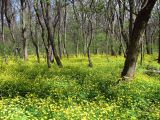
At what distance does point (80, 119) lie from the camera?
9.48 m

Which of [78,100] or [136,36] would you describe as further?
[136,36]

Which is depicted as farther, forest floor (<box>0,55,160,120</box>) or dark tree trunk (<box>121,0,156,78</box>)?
dark tree trunk (<box>121,0,156,78</box>)

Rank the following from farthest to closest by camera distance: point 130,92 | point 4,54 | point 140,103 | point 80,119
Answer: point 4,54
point 130,92
point 140,103
point 80,119

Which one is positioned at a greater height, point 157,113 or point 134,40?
point 134,40

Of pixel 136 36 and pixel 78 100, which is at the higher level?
pixel 136 36

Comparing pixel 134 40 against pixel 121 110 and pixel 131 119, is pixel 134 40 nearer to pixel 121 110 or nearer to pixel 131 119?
pixel 121 110

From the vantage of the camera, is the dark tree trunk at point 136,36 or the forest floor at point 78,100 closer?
the forest floor at point 78,100

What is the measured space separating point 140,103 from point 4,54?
20.5 meters

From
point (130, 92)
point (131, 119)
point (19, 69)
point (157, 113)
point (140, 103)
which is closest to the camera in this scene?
point (131, 119)

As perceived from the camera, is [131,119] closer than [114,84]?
Yes

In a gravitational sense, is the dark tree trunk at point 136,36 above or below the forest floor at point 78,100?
above

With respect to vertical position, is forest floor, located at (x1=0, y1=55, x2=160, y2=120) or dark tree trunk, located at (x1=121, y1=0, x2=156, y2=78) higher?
dark tree trunk, located at (x1=121, y1=0, x2=156, y2=78)

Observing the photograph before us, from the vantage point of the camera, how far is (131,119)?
33.6 feet

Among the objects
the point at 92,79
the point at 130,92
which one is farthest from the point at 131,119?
the point at 92,79
